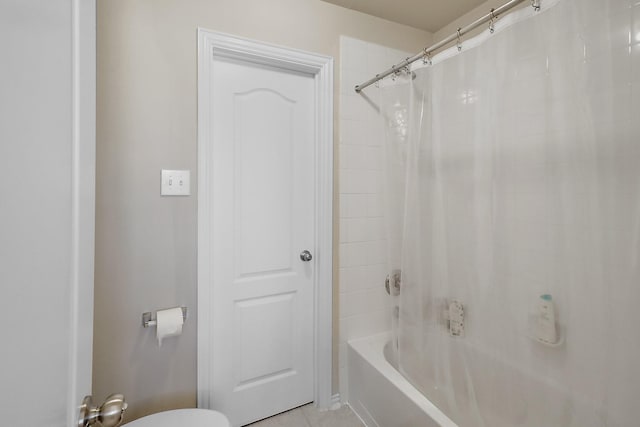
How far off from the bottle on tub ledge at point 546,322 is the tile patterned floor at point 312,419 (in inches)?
44.3

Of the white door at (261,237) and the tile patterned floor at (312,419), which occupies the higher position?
the white door at (261,237)

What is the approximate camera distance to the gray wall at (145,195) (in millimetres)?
1237

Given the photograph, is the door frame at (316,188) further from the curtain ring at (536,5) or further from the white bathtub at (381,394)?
the curtain ring at (536,5)

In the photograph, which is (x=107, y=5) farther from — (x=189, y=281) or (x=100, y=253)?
(x=189, y=281)

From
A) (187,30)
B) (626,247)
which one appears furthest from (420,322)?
(187,30)

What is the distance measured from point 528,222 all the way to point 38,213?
1.35 metres

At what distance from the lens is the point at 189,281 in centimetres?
140

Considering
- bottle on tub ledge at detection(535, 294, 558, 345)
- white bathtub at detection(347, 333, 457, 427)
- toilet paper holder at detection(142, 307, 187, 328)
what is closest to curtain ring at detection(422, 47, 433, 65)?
bottle on tub ledge at detection(535, 294, 558, 345)

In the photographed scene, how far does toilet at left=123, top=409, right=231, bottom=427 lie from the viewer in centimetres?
113

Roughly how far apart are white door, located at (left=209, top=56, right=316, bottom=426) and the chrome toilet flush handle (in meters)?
0.91

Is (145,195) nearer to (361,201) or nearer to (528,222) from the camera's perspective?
(361,201)

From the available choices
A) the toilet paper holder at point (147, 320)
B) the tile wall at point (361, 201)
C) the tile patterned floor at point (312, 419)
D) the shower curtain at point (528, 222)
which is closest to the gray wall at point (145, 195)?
the toilet paper holder at point (147, 320)

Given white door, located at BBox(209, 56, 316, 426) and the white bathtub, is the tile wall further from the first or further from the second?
white door, located at BBox(209, 56, 316, 426)

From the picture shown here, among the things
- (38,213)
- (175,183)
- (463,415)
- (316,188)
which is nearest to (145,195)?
(175,183)
